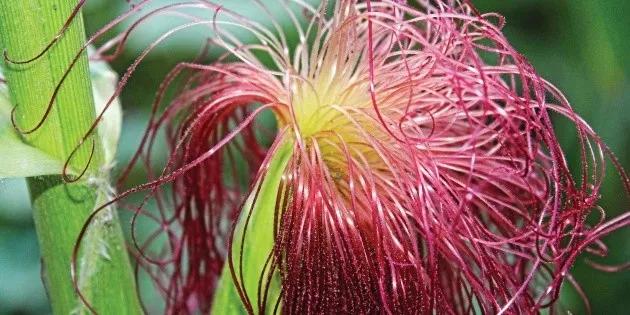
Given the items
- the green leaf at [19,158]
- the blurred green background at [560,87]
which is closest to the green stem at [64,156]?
the green leaf at [19,158]

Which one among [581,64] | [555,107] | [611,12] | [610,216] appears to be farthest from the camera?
[581,64]

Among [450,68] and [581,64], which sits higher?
[581,64]

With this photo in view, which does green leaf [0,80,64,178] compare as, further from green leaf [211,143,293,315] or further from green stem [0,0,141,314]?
green leaf [211,143,293,315]

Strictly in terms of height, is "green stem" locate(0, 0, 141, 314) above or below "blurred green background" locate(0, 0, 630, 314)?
below

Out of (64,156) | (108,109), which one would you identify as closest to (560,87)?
(108,109)

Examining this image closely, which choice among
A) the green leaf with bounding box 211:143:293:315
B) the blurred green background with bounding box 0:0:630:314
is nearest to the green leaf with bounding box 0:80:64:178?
the green leaf with bounding box 211:143:293:315

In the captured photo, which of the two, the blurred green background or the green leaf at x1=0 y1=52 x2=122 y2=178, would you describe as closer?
the green leaf at x1=0 y1=52 x2=122 y2=178

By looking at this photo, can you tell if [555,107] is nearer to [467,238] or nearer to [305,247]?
[467,238]

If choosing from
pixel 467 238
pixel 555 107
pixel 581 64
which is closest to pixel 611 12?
pixel 581 64
